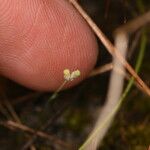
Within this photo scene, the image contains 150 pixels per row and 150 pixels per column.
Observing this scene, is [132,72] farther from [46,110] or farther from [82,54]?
[46,110]

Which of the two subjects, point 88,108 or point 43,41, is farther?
point 88,108

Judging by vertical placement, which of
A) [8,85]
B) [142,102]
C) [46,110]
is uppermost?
[8,85]

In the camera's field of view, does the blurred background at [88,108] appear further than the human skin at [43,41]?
Yes

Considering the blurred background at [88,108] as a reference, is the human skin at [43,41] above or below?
above

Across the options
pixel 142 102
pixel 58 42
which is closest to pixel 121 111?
pixel 142 102

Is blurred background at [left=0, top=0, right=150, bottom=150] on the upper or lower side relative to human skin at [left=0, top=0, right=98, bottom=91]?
lower

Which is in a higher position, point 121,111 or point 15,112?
point 15,112

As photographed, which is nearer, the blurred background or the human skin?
the human skin

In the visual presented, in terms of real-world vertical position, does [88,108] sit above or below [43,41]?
below
